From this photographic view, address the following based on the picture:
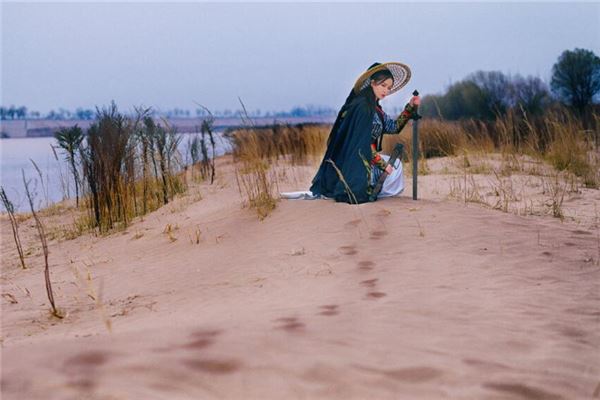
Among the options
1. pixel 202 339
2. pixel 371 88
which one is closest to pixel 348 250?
pixel 371 88

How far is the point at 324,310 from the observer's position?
3.30 meters

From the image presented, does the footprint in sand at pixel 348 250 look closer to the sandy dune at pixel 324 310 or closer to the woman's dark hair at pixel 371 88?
the sandy dune at pixel 324 310

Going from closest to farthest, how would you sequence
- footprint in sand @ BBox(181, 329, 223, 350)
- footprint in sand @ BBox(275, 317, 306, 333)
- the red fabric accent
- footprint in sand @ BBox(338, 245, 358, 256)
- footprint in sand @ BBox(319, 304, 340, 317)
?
1. footprint in sand @ BBox(181, 329, 223, 350)
2. footprint in sand @ BBox(275, 317, 306, 333)
3. footprint in sand @ BBox(319, 304, 340, 317)
4. footprint in sand @ BBox(338, 245, 358, 256)
5. the red fabric accent

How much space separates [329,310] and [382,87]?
11.5ft

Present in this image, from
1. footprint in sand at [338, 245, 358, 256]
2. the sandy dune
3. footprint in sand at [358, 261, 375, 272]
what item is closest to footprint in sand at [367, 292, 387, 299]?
the sandy dune

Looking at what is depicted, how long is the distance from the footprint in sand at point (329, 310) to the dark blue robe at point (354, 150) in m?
2.87

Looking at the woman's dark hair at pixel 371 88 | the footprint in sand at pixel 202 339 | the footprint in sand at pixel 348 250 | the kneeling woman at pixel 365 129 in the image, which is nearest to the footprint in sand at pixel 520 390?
the footprint in sand at pixel 202 339

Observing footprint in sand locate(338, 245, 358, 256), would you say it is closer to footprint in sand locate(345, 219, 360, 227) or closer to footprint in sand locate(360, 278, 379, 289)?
footprint in sand locate(345, 219, 360, 227)

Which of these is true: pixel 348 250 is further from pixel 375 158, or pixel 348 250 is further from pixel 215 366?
pixel 215 366

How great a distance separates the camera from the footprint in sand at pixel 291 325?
2875 mm

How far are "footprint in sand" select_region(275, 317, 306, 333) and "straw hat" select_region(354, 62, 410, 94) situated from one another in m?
3.71

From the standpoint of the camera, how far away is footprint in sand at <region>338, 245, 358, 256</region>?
5.00 metres

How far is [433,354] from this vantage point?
269 cm

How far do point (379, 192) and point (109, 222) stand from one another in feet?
10.8
